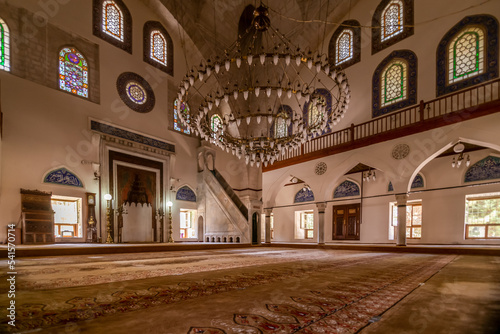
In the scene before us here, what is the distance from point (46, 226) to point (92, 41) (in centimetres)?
617

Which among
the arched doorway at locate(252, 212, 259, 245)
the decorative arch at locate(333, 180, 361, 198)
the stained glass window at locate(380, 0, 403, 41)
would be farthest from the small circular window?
the stained glass window at locate(380, 0, 403, 41)

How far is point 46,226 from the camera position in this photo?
705 centimetres

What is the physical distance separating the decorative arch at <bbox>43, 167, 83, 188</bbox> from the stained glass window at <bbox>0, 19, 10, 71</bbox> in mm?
2980

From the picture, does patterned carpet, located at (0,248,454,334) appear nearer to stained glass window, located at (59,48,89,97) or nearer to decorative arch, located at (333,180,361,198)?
stained glass window, located at (59,48,89,97)

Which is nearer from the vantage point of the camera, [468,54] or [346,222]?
[468,54]

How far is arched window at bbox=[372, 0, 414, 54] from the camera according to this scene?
9305 mm

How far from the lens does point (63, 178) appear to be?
25.7ft

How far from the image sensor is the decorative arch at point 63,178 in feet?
24.8

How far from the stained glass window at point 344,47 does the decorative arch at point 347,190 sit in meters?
5.14

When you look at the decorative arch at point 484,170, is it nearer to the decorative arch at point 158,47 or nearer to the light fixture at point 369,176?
the light fixture at point 369,176

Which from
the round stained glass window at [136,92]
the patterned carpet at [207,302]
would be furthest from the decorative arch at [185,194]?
the patterned carpet at [207,302]

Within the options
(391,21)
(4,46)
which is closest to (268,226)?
(391,21)

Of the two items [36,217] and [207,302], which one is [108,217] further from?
[207,302]

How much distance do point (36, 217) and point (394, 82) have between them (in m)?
11.8
